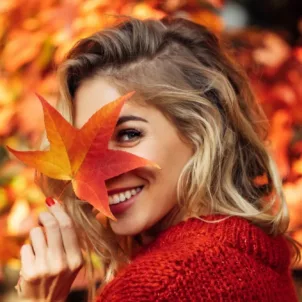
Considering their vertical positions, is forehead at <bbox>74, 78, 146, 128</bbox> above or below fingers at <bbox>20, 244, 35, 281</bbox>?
above

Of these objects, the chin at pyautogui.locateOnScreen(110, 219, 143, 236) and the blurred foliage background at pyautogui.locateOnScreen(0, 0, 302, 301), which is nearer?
the chin at pyautogui.locateOnScreen(110, 219, 143, 236)

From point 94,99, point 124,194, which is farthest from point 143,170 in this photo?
point 94,99

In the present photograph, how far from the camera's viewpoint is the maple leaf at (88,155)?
144cm

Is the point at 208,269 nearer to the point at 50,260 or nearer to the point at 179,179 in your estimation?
the point at 179,179

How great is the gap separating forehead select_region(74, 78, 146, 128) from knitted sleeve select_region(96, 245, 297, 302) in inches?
14.6

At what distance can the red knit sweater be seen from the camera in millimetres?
1332

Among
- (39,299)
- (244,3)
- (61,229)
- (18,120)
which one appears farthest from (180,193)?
Answer: (244,3)

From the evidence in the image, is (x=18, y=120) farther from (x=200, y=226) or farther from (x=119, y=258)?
(x=200, y=226)

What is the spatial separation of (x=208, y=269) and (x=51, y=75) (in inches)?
55.1

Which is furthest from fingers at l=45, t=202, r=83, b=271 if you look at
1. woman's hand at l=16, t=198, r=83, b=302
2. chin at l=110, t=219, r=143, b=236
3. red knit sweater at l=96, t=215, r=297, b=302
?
red knit sweater at l=96, t=215, r=297, b=302

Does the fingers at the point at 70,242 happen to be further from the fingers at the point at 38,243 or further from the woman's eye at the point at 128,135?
the woman's eye at the point at 128,135

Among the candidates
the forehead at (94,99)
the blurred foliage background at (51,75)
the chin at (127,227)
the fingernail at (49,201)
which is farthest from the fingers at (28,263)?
the blurred foliage background at (51,75)

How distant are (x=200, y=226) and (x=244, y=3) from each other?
222cm

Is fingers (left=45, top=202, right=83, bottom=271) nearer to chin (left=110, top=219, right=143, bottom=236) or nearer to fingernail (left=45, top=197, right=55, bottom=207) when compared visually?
fingernail (left=45, top=197, right=55, bottom=207)
